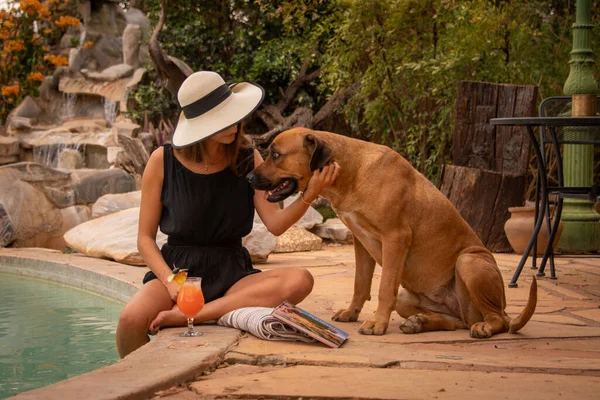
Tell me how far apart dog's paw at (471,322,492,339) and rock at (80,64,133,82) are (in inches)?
667

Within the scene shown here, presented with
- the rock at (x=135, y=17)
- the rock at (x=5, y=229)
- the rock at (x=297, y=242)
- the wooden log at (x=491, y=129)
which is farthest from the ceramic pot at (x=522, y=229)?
the rock at (x=135, y=17)

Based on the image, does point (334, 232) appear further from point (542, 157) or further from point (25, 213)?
point (542, 157)

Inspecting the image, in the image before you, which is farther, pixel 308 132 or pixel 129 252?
pixel 129 252

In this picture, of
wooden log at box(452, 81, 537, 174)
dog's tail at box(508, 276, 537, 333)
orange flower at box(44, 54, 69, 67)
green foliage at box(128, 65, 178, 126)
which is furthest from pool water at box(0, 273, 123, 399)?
orange flower at box(44, 54, 69, 67)

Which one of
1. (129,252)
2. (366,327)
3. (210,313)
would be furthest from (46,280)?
(366,327)

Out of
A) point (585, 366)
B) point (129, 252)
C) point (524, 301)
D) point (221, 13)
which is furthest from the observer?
point (221, 13)

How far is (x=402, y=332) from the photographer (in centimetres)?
371

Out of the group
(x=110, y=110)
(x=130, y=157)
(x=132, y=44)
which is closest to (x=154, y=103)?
(x=110, y=110)

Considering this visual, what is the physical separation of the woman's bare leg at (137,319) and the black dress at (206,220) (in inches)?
9.6

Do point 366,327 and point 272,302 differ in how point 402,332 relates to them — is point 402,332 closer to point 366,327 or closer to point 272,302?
point 366,327

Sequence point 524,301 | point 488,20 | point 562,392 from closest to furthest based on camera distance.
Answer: point 562,392 → point 524,301 → point 488,20

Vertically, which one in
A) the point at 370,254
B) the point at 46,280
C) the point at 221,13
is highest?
the point at 221,13

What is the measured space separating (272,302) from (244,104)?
98 centimetres

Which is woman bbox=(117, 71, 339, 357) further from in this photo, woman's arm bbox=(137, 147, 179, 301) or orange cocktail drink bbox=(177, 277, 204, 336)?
orange cocktail drink bbox=(177, 277, 204, 336)
